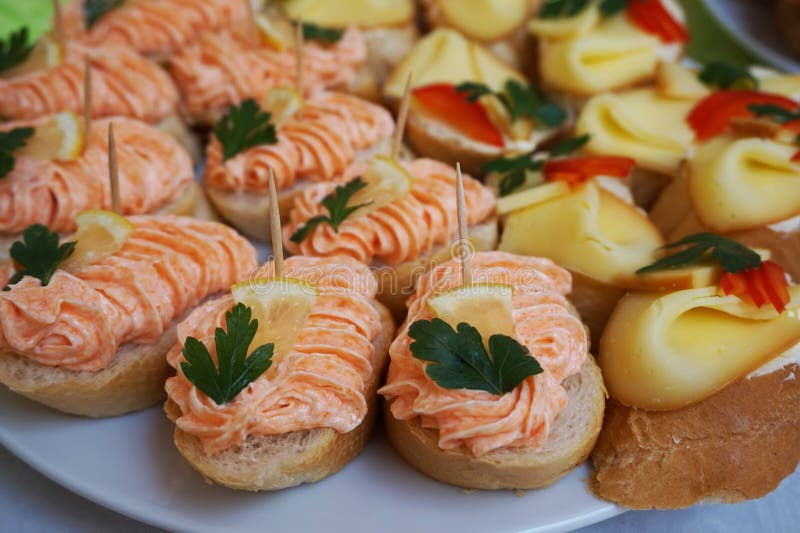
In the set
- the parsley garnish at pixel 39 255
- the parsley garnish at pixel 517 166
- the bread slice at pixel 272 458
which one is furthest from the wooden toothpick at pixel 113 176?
the parsley garnish at pixel 517 166

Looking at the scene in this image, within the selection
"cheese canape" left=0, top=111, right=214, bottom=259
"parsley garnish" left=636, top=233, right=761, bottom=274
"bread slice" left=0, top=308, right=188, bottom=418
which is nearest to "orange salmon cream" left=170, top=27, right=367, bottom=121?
"cheese canape" left=0, top=111, right=214, bottom=259

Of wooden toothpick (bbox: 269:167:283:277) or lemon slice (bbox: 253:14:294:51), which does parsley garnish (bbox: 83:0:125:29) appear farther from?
wooden toothpick (bbox: 269:167:283:277)

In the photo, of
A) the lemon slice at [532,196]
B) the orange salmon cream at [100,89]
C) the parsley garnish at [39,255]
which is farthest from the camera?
the orange salmon cream at [100,89]

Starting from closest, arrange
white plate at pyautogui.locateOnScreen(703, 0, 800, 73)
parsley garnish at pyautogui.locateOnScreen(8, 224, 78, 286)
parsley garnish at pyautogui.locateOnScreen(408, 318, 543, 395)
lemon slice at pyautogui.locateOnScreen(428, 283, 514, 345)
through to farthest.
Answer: parsley garnish at pyautogui.locateOnScreen(408, 318, 543, 395), lemon slice at pyautogui.locateOnScreen(428, 283, 514, 345), parsley garnish at pyautogui.locateOnScreen(8, 224, 78, 286), white plate at pyautogui.locateOnScreen(703, 0, 800, 73)

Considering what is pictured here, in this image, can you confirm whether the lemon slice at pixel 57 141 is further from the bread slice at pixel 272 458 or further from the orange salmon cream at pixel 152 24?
the bread slice at pixel 272 458

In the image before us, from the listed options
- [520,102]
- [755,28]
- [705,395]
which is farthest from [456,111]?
[755,28]

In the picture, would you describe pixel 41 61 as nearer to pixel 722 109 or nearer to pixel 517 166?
pixel 517 166

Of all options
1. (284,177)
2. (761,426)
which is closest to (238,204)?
(284,177)
